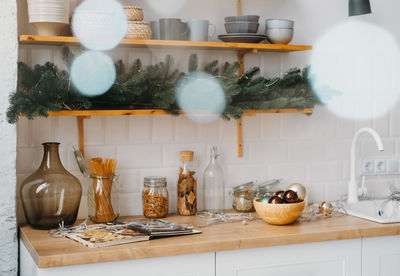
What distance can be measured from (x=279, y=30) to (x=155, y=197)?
962 mm

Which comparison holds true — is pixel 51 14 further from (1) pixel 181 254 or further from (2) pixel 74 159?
(1) pixel 181 254

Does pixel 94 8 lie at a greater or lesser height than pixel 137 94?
greater

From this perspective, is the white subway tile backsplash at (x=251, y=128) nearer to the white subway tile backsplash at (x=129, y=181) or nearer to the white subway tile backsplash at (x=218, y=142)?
the white subway tile backsplash at (x=218, y=142)

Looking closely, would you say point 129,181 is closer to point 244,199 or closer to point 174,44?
point 244,199

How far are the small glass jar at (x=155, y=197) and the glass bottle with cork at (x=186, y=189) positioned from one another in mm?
89

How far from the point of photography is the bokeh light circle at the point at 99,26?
2312mm

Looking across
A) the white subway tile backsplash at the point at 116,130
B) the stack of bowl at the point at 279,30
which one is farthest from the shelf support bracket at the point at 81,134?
the stack of bowl at the point at 279,30

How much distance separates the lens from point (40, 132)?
251cm

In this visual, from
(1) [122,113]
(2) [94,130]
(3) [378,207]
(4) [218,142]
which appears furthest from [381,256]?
(2) [94,130]

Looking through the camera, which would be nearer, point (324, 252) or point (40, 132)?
point (324, 252)

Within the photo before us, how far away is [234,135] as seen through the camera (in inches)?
111

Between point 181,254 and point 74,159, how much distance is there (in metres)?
0.78

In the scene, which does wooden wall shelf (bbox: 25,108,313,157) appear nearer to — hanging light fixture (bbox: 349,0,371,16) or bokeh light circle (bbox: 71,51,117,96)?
bokeh light circle (bbox: 71,51,117,96)

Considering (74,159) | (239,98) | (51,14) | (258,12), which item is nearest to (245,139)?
(239,98)
